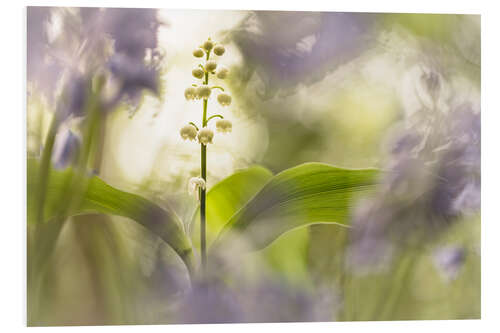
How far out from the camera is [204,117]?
2.24 m

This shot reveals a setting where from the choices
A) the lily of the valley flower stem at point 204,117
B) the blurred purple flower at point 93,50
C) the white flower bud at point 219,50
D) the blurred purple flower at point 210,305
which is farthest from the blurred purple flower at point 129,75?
the blurred purple flower at point 210,305

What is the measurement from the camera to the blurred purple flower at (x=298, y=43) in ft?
7.42

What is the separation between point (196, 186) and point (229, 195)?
147 millimetres

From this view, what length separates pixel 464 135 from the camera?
2.31m

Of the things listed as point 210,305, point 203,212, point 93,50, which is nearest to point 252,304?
point 210,305

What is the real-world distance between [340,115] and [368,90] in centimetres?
17

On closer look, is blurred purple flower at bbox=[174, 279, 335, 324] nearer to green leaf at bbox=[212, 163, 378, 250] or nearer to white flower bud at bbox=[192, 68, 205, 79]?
green leaf at bbox=[212, 163, 378, 250]

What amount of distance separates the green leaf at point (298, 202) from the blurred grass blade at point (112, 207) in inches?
6.7

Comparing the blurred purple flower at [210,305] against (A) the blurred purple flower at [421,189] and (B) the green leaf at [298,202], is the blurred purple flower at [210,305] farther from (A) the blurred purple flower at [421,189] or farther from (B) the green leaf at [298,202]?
(A) the blurred purple flower at [421,189]

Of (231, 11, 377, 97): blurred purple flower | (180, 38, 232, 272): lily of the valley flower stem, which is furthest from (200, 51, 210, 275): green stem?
(231, 11, 377, 97): blurred purple flower

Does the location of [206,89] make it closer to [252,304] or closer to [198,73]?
[198,73]

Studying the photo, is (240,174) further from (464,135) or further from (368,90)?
(464,135)

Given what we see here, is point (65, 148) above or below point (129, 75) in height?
below
